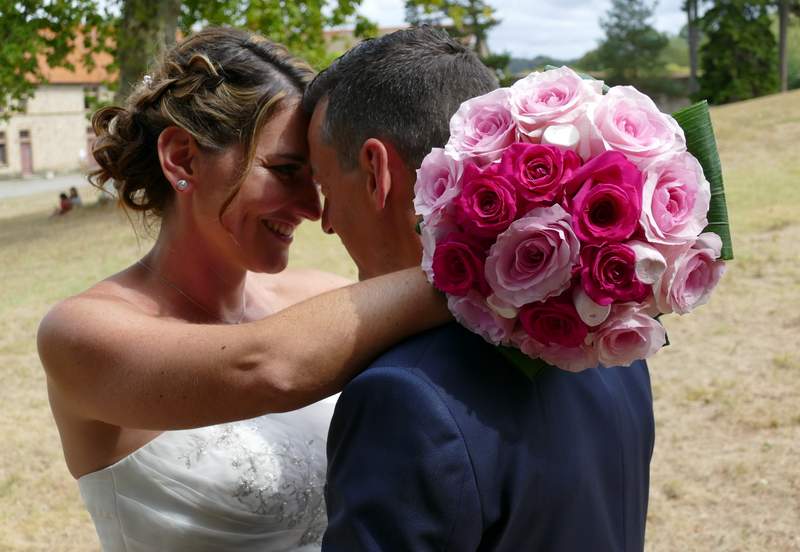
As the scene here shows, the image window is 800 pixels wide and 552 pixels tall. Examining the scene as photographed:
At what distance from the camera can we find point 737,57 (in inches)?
1860

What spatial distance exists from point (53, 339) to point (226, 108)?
36.5 inches

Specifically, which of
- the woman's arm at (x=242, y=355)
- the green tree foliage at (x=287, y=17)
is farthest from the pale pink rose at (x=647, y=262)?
the green tree foliage at (x=287, y=17)

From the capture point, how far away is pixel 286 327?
215 centimetres

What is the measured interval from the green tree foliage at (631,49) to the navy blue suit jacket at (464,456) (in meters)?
74.4

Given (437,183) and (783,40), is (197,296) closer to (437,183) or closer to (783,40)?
(437,183)

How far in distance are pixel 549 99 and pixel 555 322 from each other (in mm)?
444

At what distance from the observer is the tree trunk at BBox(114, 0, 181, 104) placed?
2125cm

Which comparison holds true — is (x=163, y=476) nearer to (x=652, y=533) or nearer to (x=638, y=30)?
(x=652, y=533)

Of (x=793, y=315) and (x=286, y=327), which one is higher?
(x=286, y=327)

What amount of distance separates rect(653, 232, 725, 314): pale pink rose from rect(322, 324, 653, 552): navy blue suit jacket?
0.36 m

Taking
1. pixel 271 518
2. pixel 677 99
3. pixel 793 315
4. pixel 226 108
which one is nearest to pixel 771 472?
pixel 793 315

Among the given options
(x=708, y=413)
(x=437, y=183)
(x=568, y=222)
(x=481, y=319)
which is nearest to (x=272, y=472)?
(x=481, y=319)

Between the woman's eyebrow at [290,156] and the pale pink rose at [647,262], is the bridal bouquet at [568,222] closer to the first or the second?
the pale pink rose at [647,262]

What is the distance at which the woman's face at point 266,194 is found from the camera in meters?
3.08
